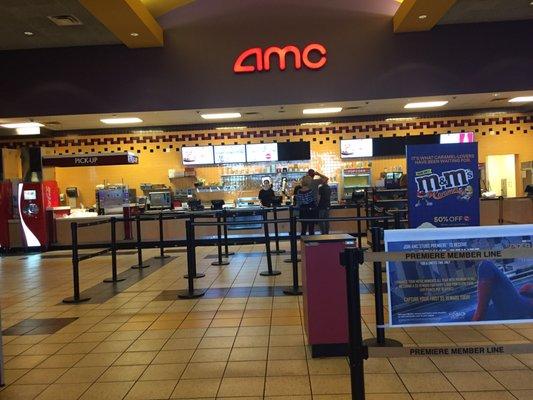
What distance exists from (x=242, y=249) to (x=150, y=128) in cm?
459

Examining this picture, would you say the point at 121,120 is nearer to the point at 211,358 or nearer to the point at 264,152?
the point at 264,152

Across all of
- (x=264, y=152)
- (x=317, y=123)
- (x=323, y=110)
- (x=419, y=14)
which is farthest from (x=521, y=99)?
(x=264, y=152)

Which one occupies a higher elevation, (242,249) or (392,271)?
(392,271)

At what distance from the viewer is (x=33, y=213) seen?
11961 mm

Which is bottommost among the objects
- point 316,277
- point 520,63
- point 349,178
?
point 316,277

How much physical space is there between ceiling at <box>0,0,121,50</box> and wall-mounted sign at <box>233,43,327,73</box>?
2606mm

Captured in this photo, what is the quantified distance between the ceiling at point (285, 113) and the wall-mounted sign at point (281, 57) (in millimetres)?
879

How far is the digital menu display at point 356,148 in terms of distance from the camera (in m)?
13.2

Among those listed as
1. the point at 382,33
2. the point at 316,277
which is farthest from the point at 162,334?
the point at 382,33

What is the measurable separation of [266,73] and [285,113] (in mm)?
1931

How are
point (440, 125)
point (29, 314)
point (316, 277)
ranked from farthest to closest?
point (440, 125) → point (29, 314) → point (316, 277)

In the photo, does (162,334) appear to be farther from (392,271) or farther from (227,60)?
(227,60)

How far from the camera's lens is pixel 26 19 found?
8.40 metres

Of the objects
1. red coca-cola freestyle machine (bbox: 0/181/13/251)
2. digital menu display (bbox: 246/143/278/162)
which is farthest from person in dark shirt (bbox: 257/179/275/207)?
red coca-cola freestyle machine (bbox: 0/181/13/251)
